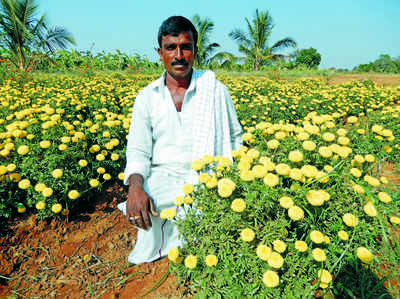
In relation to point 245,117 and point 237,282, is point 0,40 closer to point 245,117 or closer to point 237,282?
point 245,117

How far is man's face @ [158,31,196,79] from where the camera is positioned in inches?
74.5

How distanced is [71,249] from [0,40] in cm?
1296

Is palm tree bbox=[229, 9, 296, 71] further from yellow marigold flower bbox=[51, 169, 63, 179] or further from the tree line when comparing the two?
yellow marigold flower bbox=[51, 169, 63, 179]

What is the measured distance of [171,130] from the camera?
78.5 inches

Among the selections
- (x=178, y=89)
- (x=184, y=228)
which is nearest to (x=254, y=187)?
(x=184, y=228)

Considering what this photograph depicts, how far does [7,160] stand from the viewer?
2.28m

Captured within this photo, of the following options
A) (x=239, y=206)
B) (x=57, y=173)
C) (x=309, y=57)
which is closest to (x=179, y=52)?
(x=239, y=206)

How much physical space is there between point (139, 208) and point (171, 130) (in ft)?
2.42

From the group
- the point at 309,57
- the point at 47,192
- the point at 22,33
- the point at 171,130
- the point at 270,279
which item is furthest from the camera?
the point at 309,57

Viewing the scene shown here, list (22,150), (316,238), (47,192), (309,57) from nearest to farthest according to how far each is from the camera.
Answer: (316,238) → (47,192) → (22,150) → (309,57)

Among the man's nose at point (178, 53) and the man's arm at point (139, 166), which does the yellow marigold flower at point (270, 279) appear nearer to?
the man's arm at point (139, 166)

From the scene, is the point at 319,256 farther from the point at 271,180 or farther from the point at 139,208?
the point at 139,208

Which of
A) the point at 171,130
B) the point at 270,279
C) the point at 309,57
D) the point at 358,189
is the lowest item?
the point at 270,279

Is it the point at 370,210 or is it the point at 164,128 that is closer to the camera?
the point at 370,210
